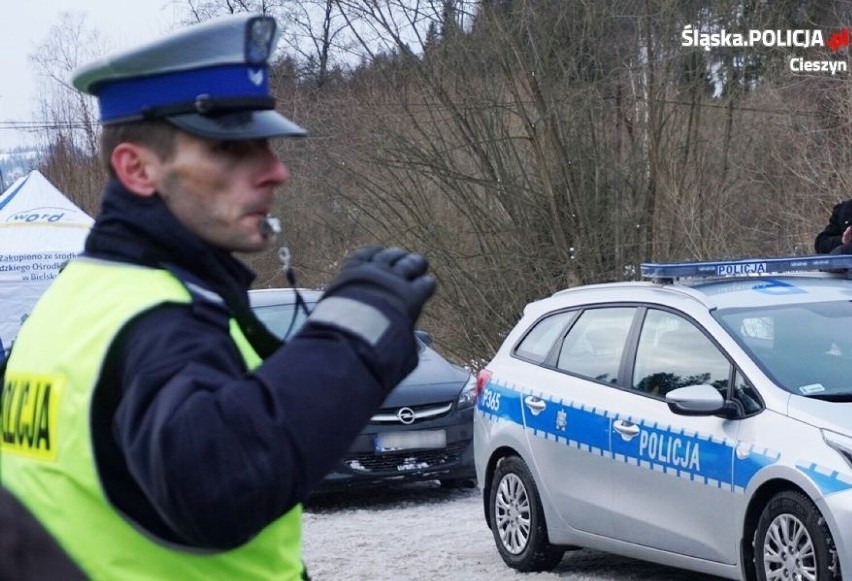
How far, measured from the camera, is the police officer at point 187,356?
1672mm

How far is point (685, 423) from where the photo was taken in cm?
690

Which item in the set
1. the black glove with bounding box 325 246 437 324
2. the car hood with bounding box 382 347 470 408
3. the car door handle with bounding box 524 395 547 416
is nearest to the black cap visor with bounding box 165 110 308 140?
the black glove with bounding box 325 246 437 324

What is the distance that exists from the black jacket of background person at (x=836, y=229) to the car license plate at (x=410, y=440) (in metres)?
3.28

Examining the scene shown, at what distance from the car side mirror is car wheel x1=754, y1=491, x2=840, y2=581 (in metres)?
0.49

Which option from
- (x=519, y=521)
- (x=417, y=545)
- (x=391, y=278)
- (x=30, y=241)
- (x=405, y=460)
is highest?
(x=391, y=278)

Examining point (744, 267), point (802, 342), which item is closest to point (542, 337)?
point (744, 267)

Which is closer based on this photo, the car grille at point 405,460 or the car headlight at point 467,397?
the car grille at point 405,460

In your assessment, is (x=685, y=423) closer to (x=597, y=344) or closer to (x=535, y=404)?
(x=597, y=344)

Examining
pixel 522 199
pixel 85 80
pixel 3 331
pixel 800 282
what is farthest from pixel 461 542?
pixel 522 199

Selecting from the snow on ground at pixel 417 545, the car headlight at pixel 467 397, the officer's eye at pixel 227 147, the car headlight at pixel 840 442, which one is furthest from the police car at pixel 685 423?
the officer's eye at pixel 227 147

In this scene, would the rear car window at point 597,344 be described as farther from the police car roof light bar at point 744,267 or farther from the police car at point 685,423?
the police car roof light bar at point 744,267

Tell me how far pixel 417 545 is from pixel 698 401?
3130 millimetres

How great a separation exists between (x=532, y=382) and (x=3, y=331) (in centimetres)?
663

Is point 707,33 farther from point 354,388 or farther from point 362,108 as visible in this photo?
point 354,388
